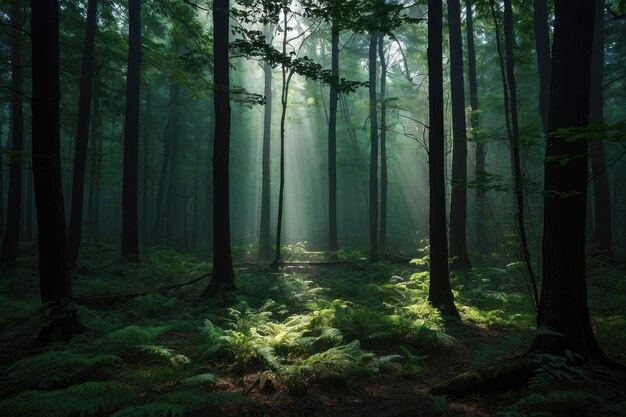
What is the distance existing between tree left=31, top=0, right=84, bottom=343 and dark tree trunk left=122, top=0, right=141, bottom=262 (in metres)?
8.48

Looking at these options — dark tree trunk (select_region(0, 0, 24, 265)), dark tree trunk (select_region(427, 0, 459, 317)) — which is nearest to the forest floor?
dark tree trunk (select_region(427, 0, 459, 317))

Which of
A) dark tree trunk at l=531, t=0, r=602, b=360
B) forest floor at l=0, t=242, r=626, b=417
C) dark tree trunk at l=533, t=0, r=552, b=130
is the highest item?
dark tree trunk at l=533, t=0, r=552, b=130

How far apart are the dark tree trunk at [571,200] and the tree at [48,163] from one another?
7.21 meters

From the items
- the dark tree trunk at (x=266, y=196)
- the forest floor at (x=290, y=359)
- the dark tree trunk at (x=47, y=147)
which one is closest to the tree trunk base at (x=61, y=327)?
the forest floor at (x=290, y=359)

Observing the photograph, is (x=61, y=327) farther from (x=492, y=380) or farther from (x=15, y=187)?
(x=15, y=187)

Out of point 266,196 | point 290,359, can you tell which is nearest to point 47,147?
point 290,359

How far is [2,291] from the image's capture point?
10.4m

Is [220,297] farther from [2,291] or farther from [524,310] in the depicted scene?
[524,310]

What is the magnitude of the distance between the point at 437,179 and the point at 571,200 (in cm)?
344

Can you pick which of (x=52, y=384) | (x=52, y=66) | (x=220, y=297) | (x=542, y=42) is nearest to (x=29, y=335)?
(x=52, y=384)

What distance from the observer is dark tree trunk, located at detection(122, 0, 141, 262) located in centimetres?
1423

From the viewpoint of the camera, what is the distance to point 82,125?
13148mm

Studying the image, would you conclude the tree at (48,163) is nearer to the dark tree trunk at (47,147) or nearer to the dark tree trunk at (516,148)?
the dark tree trunk at (47,147)

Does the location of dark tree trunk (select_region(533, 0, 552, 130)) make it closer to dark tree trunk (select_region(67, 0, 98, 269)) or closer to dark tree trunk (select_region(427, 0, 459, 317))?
dark tree trunk (select_region(427, 0, 459, 317))
